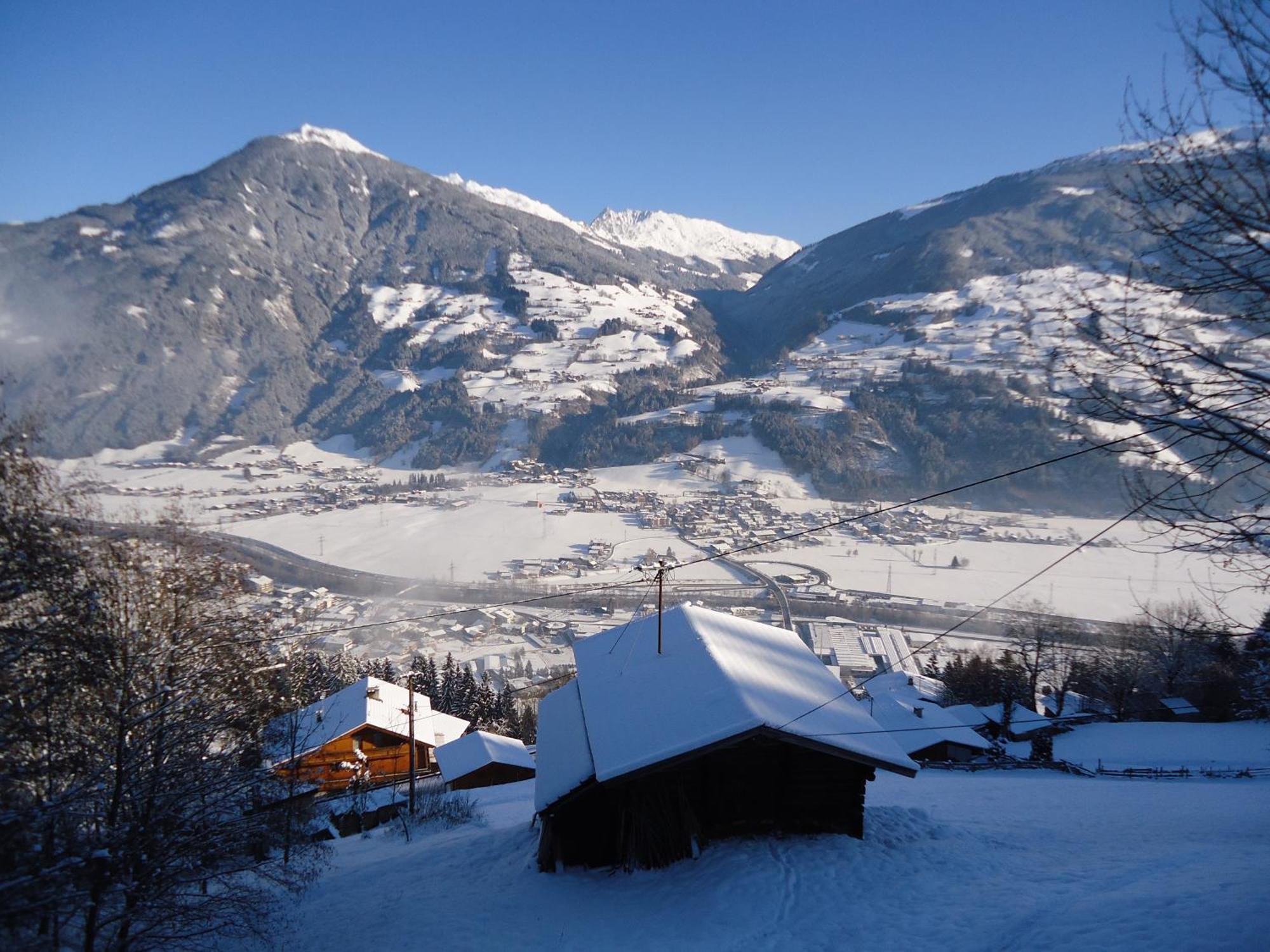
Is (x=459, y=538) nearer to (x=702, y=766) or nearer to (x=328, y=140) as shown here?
(x=702, y=766)

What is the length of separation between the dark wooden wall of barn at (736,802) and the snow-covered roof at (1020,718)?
13342 mm

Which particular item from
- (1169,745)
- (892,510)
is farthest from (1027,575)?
(1169,745)

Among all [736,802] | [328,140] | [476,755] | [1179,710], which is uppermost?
[328,140]

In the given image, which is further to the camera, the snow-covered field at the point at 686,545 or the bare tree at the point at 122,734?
the snow-covered field at the point at 686,545

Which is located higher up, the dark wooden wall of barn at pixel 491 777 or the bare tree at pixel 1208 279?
the bare tree at pixel 1208 279

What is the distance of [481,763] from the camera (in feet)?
52.4

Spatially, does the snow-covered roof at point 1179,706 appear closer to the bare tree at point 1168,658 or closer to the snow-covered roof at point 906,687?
the bare tree at point 1168,658

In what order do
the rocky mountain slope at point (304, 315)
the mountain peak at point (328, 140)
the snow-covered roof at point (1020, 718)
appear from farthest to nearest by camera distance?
1. the mountain peak at point (328, 140)
2. the rocky mountain slope at point (304, 315)
3. the snow-covered roof at point (1020, 718)

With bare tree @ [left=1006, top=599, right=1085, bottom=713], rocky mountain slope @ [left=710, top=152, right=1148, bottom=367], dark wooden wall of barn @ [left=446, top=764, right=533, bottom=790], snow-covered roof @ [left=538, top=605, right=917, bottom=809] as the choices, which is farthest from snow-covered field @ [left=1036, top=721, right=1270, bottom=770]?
rocky mountain slope @ [left=710, top=152, right=1148, bottom=367]

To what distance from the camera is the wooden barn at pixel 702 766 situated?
22.3 ft

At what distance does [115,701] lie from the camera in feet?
16.6

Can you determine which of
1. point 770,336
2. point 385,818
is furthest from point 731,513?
point 770,336

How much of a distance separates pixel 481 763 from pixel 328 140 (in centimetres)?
21247

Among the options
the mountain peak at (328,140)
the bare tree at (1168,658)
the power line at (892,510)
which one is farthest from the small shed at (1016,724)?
the mountain peak at (328,140)
